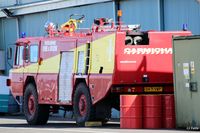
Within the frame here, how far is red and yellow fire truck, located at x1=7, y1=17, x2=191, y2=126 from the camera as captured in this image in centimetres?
2056

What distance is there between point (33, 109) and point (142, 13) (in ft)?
22.0

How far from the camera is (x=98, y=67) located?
20.9 m

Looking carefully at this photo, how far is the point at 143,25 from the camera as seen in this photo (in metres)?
28.7

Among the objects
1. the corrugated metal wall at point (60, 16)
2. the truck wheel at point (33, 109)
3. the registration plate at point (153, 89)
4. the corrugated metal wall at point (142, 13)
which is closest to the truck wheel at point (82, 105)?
the registration plate at point (153, 89)

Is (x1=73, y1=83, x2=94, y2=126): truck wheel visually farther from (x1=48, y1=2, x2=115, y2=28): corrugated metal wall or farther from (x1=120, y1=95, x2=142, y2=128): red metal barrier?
(x1=48, y1=2, x2=115, y2=28): corrugated metal wall

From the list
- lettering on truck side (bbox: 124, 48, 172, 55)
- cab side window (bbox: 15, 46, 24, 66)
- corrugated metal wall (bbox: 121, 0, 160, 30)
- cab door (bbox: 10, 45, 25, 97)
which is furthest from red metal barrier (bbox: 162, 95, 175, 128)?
corrugated metal wall (bbox: 121, 0, 160, 30)

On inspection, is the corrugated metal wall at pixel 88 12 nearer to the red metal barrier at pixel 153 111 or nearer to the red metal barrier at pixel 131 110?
the red metal barrier at pixel 131 110

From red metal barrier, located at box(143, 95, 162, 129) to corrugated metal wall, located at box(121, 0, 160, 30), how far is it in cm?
838

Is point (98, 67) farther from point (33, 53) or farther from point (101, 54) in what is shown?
point (33, 53)

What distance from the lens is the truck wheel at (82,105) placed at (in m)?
21.2

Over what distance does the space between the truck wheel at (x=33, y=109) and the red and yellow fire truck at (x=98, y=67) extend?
1.8 inches

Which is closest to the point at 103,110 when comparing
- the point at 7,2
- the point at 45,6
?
the point at 45,6

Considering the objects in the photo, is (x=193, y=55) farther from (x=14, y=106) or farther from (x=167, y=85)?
(x=14, y=106)

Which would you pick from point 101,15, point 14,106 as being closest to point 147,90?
point 101,15
